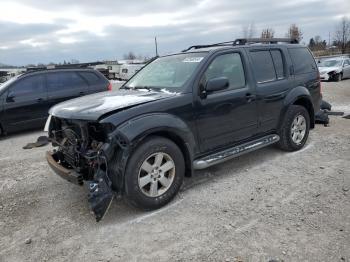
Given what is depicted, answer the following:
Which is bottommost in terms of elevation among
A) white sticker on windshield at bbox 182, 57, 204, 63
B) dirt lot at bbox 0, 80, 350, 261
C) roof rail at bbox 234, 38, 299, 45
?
dirt lot at bbox 0, 80, 350, 261

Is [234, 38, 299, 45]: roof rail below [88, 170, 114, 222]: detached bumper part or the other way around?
the other way around

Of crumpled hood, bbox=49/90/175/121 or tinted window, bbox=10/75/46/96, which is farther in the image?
tinted window, bbox=10/75/46/96

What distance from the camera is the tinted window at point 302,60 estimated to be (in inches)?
234

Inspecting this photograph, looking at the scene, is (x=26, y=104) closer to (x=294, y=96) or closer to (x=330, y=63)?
(x=294, y=96)

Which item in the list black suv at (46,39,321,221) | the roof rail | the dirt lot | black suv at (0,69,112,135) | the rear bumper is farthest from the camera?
black suv at (0,69,112,135)

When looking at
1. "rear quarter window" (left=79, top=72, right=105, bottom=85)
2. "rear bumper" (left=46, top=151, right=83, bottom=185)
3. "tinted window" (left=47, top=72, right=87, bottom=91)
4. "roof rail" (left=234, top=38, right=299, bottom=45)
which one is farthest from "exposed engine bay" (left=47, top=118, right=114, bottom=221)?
"rear quarter window" (left=79, top=72, right=105, bottom=85)

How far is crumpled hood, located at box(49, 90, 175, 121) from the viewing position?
379 cm

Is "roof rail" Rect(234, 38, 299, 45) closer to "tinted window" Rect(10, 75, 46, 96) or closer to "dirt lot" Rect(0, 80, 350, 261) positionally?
"dirt lot" Rect(0, 80, 350, 261)

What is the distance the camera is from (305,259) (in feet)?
9.87

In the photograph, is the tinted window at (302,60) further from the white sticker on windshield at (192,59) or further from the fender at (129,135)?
the fender at (129,135)

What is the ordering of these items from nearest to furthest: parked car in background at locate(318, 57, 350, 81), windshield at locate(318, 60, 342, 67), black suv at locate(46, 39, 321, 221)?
1. black suv at locate(46, 39, 321, 221)
2. parked car in background at locate(318, 57, 350, 81)
3. windshield at locate(318, 60, 342, 67)

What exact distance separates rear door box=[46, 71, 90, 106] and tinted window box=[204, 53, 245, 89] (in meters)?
5.46

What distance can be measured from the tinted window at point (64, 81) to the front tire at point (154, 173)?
599 centimetres

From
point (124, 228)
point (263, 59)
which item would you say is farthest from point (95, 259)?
point (263, 59)
